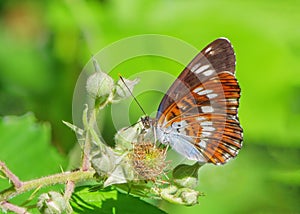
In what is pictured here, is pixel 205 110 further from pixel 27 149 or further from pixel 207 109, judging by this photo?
pixel 27 149

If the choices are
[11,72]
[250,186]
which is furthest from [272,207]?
[11,72]

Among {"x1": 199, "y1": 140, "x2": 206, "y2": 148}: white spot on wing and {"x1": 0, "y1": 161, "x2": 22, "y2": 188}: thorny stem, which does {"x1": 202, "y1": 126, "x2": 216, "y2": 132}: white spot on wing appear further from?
{"x1": 0, "y1": 161, "x2": 22, "y2": 188}: thorny stem

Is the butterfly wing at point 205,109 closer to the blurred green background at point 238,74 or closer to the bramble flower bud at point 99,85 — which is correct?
the bramble flower bud at point 99,85

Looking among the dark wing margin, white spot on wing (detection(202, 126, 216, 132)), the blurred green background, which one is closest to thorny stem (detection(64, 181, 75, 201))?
the dark wing margin

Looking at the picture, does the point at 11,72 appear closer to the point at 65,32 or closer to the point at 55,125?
the point at 65,32

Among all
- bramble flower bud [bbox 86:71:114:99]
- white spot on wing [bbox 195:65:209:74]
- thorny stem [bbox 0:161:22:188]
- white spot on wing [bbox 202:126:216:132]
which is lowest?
white spot on wing [bbox 202:126:216:132]

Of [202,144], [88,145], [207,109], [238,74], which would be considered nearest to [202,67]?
[207,109]
